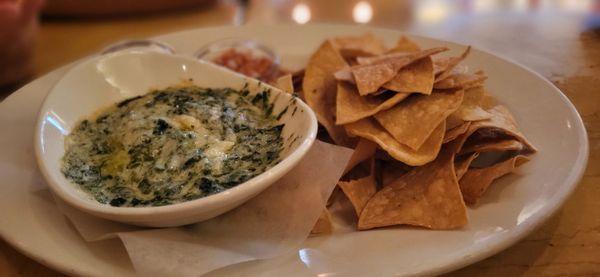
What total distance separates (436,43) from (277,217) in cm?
100

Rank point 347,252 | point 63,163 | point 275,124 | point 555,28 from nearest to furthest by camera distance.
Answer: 1. point 347,252
2. point 63,163
3. point 275,124
4. point 555,28

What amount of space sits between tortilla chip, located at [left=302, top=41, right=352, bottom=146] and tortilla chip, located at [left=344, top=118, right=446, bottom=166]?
92 mm

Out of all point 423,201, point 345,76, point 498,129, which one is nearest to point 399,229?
point 423,201

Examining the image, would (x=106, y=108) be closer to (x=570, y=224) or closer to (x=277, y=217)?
(x=277, y=217)

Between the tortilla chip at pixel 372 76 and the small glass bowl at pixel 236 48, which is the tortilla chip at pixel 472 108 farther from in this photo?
the small glass bowl at pixel 236 48

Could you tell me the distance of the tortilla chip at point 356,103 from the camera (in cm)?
136

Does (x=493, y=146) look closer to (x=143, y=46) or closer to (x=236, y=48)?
(x=236, y=48)

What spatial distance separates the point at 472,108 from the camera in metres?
1.35

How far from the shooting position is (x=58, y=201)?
3.89 feet

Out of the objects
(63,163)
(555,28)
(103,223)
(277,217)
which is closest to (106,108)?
(63,163)

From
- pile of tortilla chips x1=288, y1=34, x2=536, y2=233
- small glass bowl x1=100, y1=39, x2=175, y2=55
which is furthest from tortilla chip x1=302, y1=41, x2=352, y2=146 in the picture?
small glass bowl x1=100, y1=39, x2=175, y2=55

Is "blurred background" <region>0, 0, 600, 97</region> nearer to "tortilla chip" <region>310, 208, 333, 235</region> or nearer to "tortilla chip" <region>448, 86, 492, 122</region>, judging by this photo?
"tortilla chip" <region>448, 86, 492, 122</region>

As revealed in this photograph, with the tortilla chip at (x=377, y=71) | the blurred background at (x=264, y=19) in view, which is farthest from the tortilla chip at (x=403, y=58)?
the blurred background at (x=264, y=19)

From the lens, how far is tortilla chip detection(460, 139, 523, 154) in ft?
4.20
